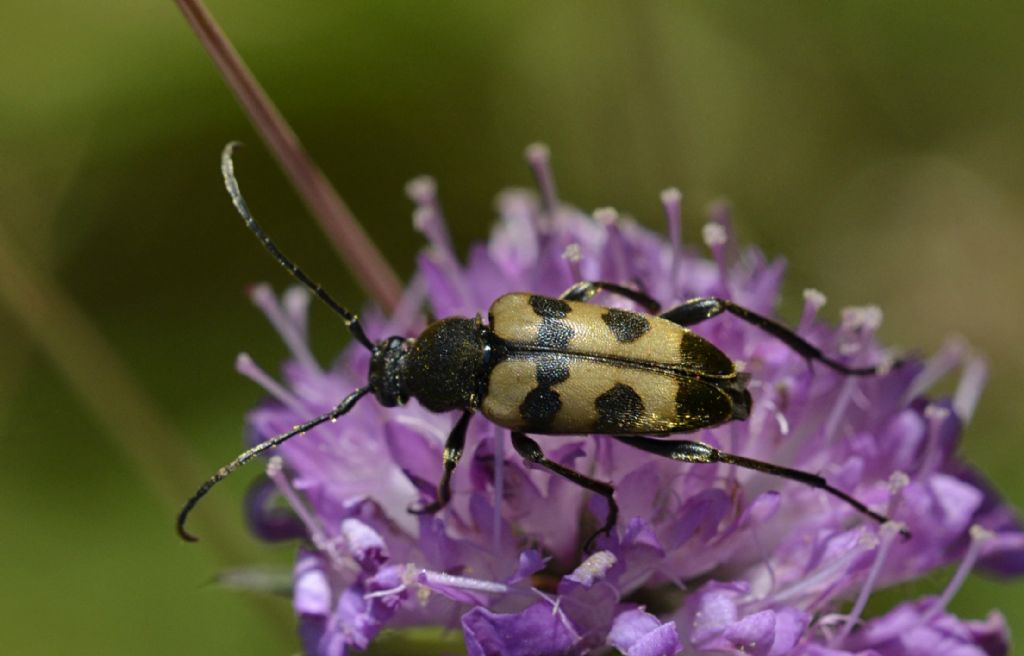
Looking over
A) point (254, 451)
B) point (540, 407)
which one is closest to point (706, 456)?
point (540, 407)

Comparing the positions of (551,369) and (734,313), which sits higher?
(551,369)

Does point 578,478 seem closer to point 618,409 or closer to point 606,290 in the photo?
point 618,409

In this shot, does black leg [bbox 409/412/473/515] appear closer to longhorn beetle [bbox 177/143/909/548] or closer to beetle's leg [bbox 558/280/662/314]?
longhorn beetle [bbox 177/143/909/548]

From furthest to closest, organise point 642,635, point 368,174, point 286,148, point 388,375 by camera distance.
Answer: point 368,174 → point 286,148 → point 388,375 → point 642,635

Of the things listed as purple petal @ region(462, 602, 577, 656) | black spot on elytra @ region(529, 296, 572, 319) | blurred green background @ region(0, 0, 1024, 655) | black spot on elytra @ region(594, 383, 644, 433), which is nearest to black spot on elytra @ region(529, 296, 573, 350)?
black spot on elytra @ region(529, 296, 572, 319)

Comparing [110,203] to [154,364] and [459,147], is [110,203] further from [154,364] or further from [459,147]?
[459,147]
